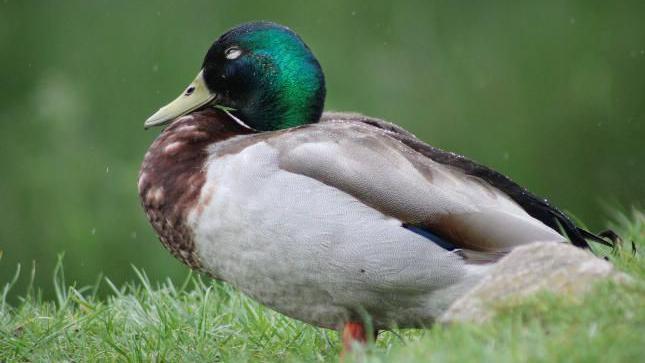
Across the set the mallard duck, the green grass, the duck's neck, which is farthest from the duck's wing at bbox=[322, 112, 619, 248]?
the duck's neck

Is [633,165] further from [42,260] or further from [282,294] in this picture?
[282,294]

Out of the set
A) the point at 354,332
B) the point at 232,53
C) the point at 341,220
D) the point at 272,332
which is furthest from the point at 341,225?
the point at 232,53

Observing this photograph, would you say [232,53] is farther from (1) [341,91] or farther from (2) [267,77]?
(1) [341,91]

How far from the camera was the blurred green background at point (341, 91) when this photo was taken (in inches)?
304

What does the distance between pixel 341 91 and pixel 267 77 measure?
3613 mm

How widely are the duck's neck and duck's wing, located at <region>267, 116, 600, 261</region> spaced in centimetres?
28

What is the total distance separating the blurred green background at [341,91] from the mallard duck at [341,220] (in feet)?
11.8

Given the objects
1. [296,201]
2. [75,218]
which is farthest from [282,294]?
[75,218]

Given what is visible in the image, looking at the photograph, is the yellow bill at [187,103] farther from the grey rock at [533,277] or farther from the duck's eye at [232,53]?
the grey rock at [533,277]

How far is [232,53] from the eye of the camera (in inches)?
167

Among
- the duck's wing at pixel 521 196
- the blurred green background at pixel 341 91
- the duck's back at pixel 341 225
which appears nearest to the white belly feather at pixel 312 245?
the duck's back at pixel 341 225

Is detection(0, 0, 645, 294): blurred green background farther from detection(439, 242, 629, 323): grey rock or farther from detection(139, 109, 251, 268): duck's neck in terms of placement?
detection(439, 242, 629, 323): grey rock

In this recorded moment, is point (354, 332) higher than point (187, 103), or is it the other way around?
point (187, 103)

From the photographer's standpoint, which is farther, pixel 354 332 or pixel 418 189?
pixel 354 332
